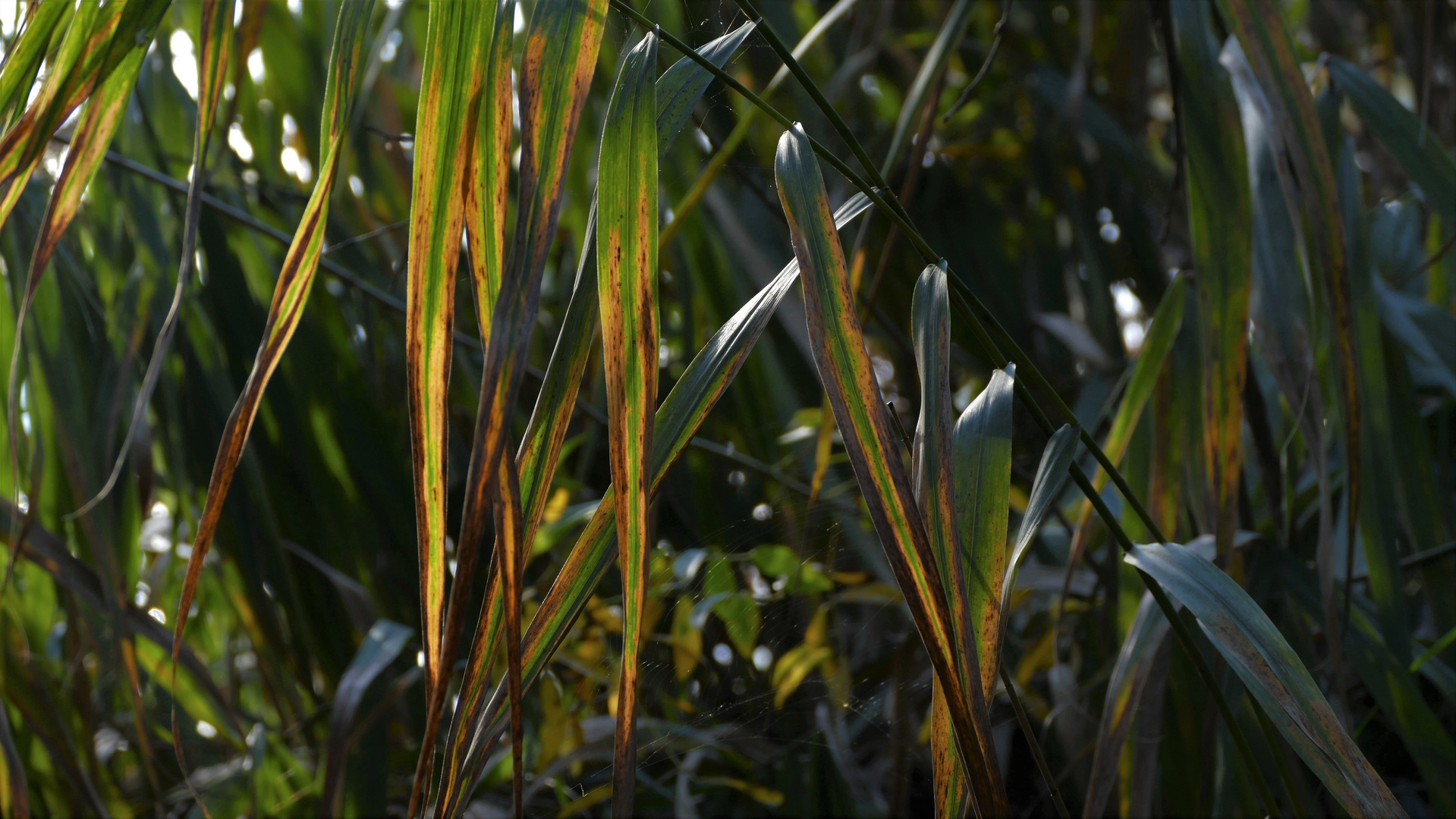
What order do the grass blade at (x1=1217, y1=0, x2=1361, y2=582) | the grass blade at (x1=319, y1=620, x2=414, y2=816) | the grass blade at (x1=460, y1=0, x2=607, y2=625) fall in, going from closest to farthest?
the grass blade at (x1=460, y1=0, x2=607, y2=625) < the grass blade at (x1=1217, y1=0, x2=1361, y2=582) < the grass blade at (x1=319, y1=620, x2=414, y2=816)

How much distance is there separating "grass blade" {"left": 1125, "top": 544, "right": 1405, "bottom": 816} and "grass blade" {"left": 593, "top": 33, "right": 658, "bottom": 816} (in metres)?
0.16

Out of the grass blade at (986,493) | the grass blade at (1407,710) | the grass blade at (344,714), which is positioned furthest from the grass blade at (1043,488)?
the grass blade at (344,714)

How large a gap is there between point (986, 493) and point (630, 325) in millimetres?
119

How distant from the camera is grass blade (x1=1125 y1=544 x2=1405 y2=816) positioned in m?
0.23

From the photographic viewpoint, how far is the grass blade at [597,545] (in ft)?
0.70

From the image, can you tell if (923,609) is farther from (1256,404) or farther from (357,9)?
(1256,404)

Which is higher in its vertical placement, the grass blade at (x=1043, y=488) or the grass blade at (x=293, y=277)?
the grass blade at (x=293, y=277)

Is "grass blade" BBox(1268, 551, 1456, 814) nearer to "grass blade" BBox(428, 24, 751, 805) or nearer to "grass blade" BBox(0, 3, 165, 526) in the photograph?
"grass blade" BBox(428, 24, 751, 805)

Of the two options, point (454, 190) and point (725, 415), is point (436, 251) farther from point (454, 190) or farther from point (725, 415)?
point (725, 415)

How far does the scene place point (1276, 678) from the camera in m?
0.24

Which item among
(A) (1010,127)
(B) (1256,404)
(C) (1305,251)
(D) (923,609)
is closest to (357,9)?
(D) (923,609)

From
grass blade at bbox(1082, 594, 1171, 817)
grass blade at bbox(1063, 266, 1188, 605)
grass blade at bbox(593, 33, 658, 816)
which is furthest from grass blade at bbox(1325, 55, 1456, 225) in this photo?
grass blade at bbox(593, 33, 658, 816)

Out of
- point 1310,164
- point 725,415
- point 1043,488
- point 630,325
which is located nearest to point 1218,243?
point 1310,164

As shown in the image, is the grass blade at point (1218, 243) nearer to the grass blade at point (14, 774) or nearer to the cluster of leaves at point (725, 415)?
the cluster of leaves at point (725, 415)
